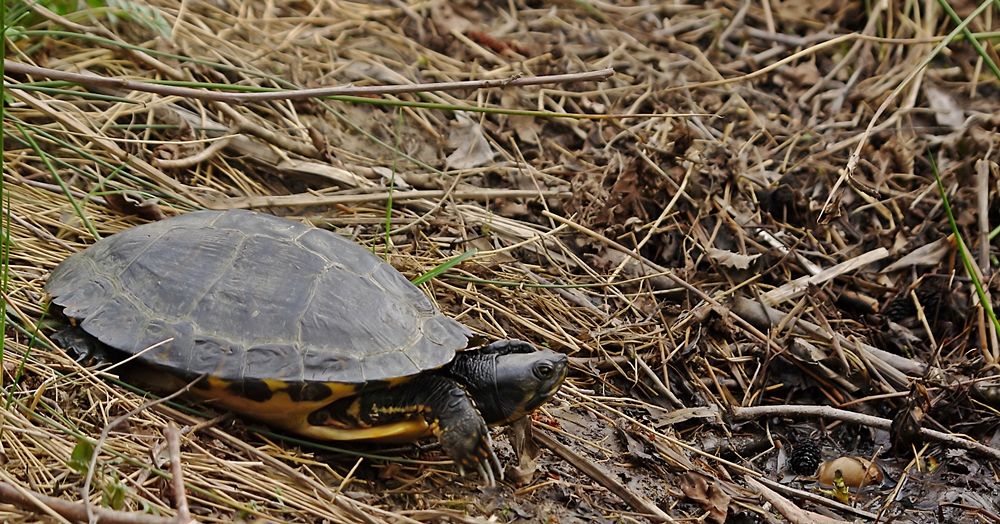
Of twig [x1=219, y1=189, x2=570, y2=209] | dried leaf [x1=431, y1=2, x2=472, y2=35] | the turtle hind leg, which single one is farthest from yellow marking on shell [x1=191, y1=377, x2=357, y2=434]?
dried leaf [x1=431, y1=2, x2=472, y2=35]

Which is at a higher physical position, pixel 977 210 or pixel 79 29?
pixel 79 29

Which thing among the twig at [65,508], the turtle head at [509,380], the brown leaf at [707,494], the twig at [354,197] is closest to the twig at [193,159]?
the twig at [354,197]

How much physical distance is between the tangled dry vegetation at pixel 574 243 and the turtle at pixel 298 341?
0.44 ft

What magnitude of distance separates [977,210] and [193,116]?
13.9 feet

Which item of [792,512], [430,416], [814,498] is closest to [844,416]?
[814,498]

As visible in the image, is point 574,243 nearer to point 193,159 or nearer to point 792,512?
point 792,512

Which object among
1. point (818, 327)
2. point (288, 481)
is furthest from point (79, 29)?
point (818, 327)

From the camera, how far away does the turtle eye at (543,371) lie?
98.7 inches

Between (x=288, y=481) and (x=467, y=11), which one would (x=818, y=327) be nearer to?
(x=288, y=481)

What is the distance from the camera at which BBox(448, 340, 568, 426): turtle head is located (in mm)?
2512

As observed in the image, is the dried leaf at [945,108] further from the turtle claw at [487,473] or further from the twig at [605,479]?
the turtle claw at [487,473]

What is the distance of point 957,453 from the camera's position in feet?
10.6

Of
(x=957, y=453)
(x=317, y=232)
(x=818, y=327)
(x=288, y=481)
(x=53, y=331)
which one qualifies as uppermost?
(x=317, y=232)

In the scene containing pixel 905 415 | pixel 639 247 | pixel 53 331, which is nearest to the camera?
pixel 53 331
